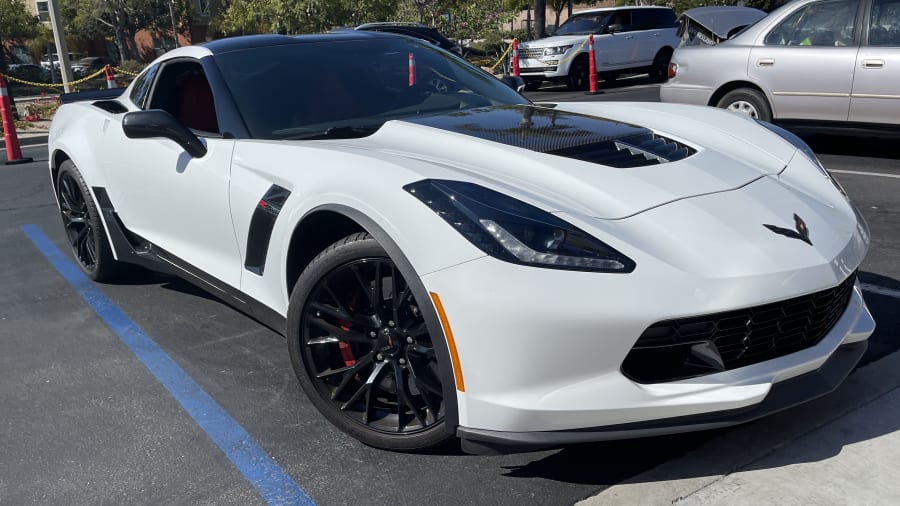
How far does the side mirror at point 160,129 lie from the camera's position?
3393 mm

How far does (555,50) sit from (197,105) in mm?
13270

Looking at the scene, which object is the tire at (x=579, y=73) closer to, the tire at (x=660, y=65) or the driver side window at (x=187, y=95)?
the tire at (x=660, y=65)

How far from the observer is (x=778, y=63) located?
294 inches

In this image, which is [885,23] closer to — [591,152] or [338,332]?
[591,152]

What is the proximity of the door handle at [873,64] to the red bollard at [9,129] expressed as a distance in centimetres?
935

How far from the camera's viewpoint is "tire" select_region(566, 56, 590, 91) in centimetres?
1642

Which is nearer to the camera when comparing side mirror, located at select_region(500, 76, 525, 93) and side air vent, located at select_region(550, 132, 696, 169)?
side air vent, located at select_region(550, 132, 696, 169)

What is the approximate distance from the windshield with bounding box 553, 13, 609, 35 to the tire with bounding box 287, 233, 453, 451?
15.0m

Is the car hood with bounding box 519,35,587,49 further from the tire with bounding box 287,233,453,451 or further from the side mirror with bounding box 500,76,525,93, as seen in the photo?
the tire with bounding box 287,233,453,451

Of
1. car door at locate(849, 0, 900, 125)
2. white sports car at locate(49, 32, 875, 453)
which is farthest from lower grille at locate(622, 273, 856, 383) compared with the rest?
car door at locate(849, 0, 900, 125)

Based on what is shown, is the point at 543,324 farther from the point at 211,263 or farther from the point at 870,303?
the point at 870,303

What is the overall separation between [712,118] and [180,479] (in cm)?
260

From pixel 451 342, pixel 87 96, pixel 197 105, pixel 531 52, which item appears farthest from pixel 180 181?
pixel 531 52

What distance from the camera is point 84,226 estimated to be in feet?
16.1
